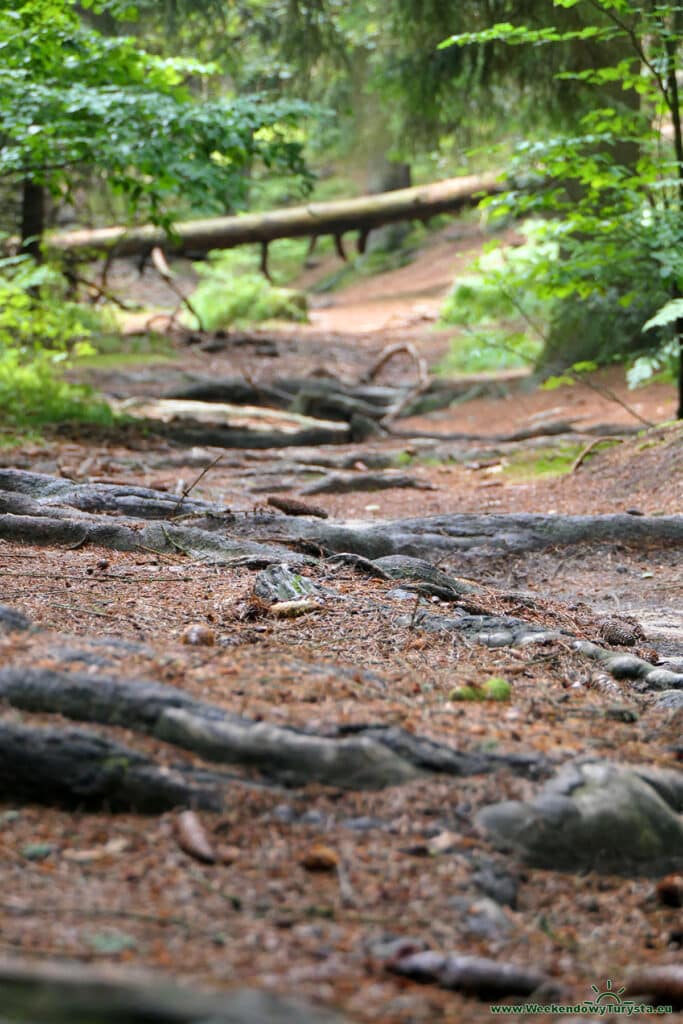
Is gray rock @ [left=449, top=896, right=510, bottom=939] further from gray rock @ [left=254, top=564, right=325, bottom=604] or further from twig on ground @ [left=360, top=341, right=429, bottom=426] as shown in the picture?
twig on ground @ [left=360, top=341, right=429, bottom=426]

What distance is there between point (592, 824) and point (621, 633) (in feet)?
6.08

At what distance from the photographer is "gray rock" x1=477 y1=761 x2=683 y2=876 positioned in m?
2.31

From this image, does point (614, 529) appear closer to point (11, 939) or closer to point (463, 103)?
point (11, 939)

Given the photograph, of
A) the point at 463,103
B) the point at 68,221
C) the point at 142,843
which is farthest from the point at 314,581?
the point at 68,221

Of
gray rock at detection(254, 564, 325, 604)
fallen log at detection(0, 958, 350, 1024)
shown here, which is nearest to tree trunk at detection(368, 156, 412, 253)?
gray rock at detection(254, 564, 325, 604)

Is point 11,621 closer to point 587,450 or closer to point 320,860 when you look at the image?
point 320,860

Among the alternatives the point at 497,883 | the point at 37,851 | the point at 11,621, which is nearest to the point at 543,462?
the point at 11,621

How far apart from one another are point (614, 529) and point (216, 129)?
5277mm

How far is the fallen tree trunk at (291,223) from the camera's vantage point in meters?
16.5

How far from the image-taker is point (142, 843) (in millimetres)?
2143

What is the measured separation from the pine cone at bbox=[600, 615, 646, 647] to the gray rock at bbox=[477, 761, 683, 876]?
62.8 inches

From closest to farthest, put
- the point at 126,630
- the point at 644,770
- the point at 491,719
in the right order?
1. the point at 644,770
2. the point at 491,719
3. the point at 126,630

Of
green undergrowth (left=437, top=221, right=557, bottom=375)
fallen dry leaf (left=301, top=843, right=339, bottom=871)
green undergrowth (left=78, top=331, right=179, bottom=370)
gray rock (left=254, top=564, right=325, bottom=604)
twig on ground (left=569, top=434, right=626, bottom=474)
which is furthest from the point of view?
green undergrowth (left=437, top=221, right=557, bottom=375)

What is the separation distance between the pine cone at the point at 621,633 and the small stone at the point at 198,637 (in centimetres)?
170
